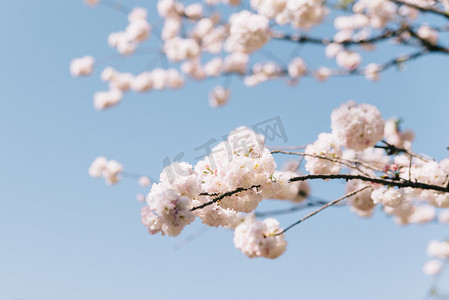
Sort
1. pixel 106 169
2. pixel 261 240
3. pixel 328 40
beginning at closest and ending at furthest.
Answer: pixel 261 240, pixel 328 40, pixel 106 169

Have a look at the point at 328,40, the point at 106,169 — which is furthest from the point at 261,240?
the point at 106,169

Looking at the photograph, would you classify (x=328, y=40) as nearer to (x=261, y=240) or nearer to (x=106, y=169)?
(x=261, y=240)

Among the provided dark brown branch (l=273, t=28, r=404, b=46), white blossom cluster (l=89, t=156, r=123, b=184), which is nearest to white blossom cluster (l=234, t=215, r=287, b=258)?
dark brown branch (l=273, t=28, r=404, b=46)

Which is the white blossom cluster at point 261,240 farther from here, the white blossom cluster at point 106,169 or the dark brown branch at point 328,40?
the white blossom cluster at point 106,169

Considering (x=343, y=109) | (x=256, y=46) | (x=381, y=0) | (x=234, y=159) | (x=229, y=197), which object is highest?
(x=381, y=0)

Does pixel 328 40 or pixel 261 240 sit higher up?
pixel 328 40

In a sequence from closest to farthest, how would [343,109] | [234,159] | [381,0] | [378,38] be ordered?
[234,159] → [343,109] → [378,38] → [381,0]

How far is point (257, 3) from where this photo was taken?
412 centimetres

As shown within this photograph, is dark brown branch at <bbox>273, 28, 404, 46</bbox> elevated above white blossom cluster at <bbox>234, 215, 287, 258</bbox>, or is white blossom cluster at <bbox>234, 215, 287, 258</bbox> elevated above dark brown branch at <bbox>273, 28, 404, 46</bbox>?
dark brown branch at <bbox>273, 28, 404, 46</bbox>

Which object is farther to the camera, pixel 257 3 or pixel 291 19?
pixel 257 3

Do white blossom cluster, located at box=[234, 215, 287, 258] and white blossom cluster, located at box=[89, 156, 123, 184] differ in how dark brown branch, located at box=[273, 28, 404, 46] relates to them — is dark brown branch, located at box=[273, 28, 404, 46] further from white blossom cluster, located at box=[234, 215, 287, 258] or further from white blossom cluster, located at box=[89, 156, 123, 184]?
white blossom cluster, located at box=[89, 156, 123, 184]

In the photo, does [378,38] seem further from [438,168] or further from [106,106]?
[106,106]

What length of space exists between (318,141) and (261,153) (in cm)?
125

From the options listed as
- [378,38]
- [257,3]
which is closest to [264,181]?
[378,38]
